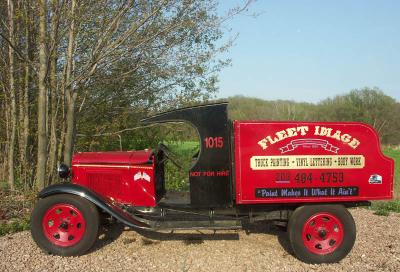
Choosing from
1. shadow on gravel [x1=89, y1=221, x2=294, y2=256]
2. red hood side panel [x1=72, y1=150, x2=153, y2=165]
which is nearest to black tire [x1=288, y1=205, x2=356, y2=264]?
shadow on gravel [x1=89, y1=221, x2=294, y2=256]

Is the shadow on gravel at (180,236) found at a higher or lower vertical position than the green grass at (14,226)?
lower

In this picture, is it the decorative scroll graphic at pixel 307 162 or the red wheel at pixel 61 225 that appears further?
the red wheel at pixel 61 225

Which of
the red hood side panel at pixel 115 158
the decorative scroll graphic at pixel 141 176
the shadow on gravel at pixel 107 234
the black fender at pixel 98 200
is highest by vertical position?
the red hood side panel at pixel 115 158

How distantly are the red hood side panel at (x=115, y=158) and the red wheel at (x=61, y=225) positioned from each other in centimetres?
82

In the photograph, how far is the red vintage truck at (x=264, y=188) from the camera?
5016mm

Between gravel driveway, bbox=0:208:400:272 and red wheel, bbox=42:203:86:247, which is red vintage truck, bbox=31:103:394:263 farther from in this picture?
gravel driveway, bbox=0:208:400:272

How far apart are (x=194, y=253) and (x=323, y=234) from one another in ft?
5.31

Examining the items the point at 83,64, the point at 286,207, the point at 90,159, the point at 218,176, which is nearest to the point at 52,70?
the point at 83,64

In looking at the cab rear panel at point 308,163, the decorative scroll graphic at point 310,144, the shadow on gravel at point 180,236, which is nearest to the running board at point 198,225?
the cab rear panel at point 308,163

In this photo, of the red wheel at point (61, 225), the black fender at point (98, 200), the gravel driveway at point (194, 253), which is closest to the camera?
the gravel driveway at point (194, 253)

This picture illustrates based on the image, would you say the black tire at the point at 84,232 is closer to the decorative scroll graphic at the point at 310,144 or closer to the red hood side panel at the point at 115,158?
the red hood side panel at the point at 115,158

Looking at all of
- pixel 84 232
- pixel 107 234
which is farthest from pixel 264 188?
pixel 107 234

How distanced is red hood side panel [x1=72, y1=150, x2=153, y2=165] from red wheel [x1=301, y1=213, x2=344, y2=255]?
2.23 metres

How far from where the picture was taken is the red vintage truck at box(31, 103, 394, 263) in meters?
5.02
